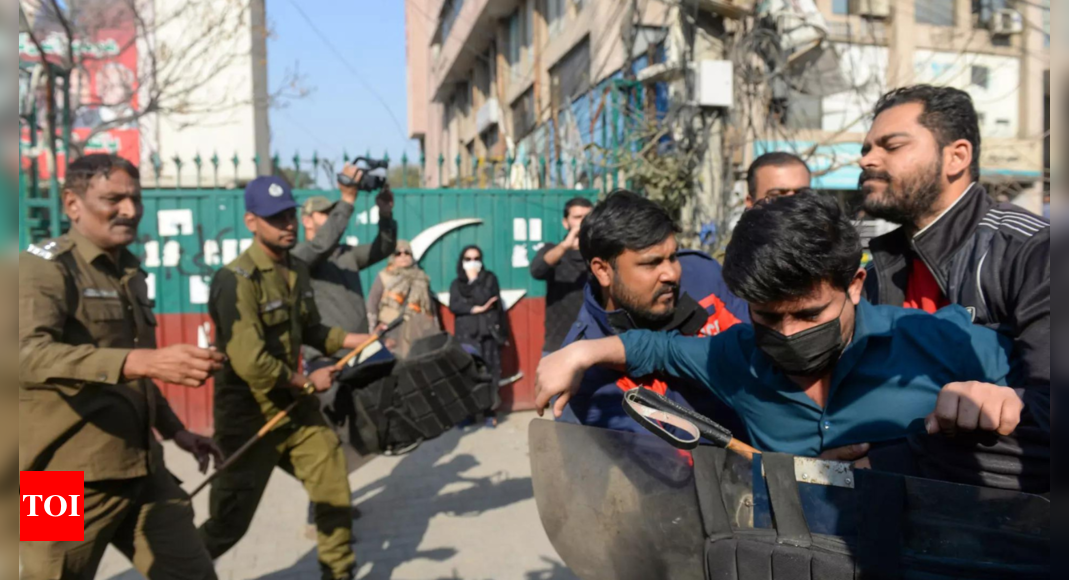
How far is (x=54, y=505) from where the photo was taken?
2416 mm

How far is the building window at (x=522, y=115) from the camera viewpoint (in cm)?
1489

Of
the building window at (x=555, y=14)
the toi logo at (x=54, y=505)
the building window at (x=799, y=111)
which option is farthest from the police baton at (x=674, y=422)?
the building window at (x=555, y=14)

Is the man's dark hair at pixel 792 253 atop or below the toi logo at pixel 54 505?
atop

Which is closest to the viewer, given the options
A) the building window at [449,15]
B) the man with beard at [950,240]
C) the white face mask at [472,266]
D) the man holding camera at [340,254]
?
the man with beard at [950,240]

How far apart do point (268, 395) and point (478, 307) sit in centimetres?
350

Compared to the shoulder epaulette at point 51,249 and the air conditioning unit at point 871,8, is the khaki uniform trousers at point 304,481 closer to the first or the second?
the shoulder epaulette at point 51,249

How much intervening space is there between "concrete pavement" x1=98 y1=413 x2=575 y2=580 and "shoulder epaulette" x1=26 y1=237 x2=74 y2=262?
7.35ft

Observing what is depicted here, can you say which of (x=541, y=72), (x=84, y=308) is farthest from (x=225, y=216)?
(x=541, y=72)

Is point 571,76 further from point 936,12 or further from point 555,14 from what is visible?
point 936,12

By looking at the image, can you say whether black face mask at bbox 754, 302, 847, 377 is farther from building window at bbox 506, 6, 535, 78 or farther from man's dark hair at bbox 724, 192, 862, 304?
building window at bbox 506, 6, 535, 78

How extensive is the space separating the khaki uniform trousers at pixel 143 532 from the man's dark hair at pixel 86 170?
1.08m

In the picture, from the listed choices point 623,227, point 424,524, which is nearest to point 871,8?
point 424,524

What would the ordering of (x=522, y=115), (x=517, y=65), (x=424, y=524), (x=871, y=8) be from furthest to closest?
(x=517, y=65)
(x=522, y=115)
(x=871, y=8)
(x=424, y=524)

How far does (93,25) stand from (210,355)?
11161 millimetres
